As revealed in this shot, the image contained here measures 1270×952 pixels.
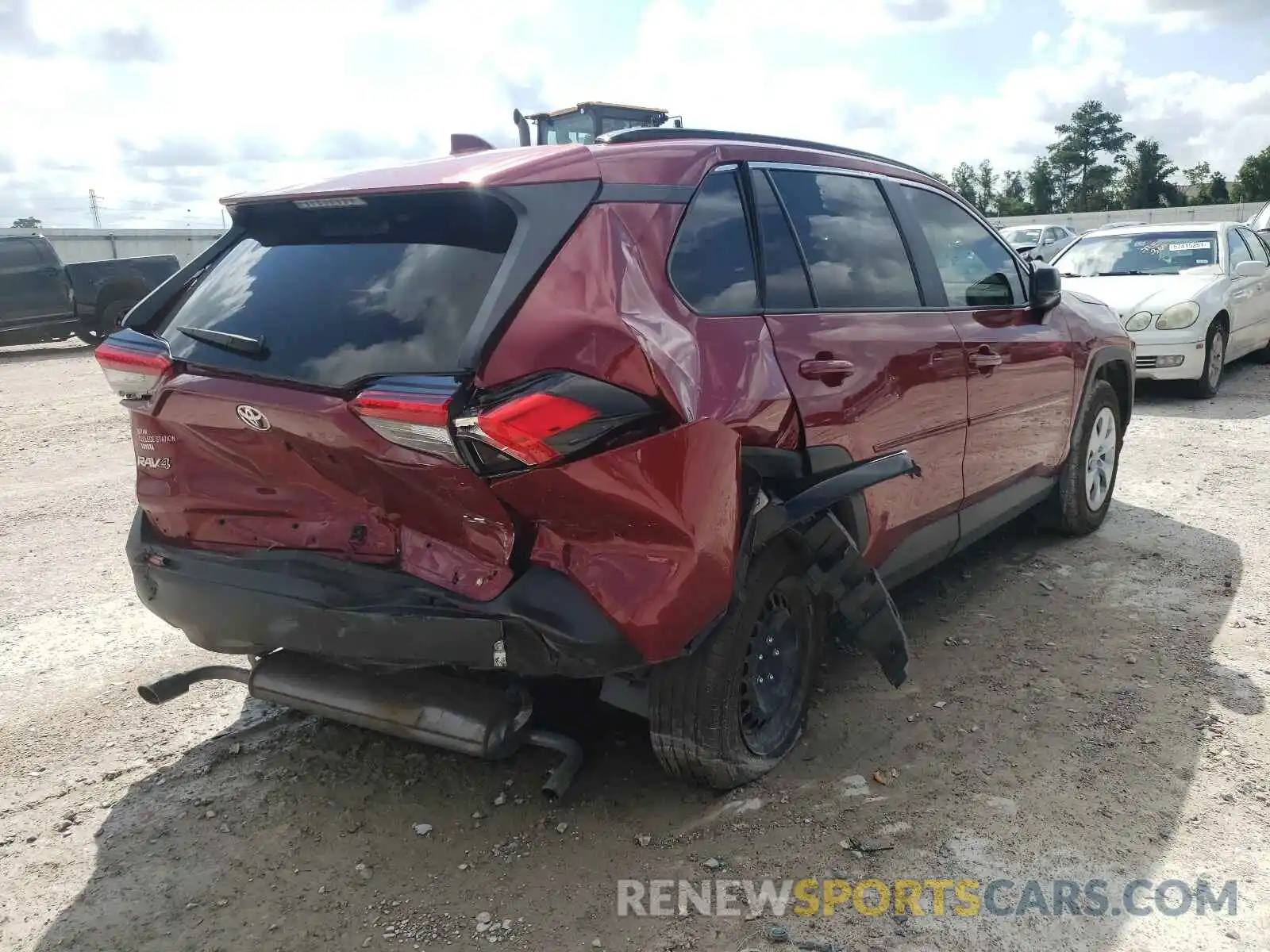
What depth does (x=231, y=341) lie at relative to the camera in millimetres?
2656

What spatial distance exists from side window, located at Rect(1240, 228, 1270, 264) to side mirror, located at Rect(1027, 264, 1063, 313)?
7619 millimetres

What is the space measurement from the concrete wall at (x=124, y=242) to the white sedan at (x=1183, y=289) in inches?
779

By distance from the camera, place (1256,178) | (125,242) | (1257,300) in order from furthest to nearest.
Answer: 1. (1256,178)
2. (125,242)
3. (1257,300)

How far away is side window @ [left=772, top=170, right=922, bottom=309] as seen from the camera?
3264 mm

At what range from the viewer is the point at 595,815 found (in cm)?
294

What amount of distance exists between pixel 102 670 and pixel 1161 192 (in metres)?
71.4

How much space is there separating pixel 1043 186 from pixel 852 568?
77829mm

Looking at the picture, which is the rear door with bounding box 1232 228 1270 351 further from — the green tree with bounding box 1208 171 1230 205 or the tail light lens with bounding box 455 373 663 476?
the green tree with bounding box 1208 171 1230 205

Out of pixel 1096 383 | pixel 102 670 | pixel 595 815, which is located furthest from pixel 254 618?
pixel 1096 383

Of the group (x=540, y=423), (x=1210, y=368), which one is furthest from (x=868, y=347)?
(x=1210, y=368)

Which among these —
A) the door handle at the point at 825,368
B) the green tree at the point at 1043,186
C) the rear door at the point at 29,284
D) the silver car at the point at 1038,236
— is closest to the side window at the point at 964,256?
the door handle at the point at 825,368

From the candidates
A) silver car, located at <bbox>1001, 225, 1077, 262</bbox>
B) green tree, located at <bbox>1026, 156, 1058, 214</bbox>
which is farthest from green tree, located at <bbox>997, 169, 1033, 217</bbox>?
silver car, located at <bbox>1001, 225, 1077, 262</bbox>

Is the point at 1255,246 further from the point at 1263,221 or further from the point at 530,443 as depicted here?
the point at 530,443

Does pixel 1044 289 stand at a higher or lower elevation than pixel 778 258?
lower
